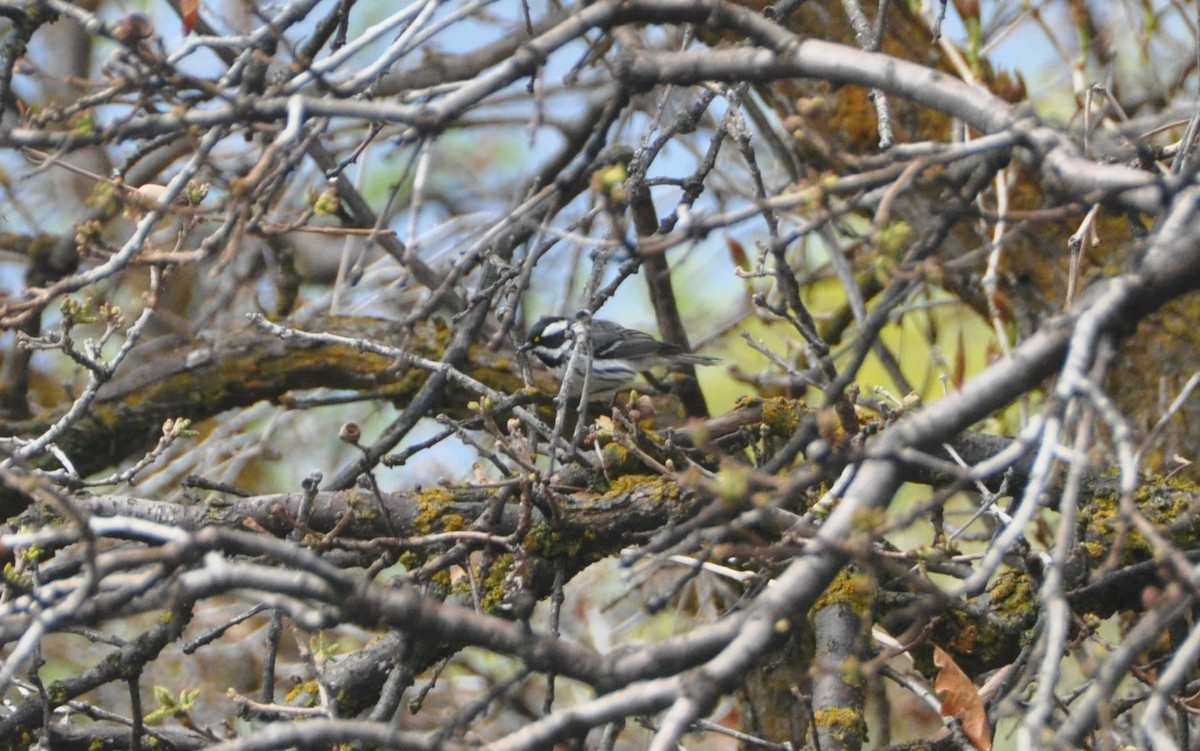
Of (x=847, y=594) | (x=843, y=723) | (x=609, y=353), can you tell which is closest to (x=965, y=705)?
(x=843, y=723)

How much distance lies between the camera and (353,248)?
278 inches

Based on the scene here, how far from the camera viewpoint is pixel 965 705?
124 inches

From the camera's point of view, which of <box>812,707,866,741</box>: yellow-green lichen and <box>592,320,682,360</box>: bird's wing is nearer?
<box>812,707,866,741</box>: yellow-green lichen

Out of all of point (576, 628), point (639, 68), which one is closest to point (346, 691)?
point (639, 68)

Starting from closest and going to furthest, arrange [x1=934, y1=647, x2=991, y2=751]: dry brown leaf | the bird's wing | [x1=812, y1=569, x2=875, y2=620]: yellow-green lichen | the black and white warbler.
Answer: [x1=934, y1=647, x2=991, y2=751]: dry brown leaf
[x1=812, y1=569, x2=875, y2=620]: yellow-green lichen
the black and white warbler
the bird's wing

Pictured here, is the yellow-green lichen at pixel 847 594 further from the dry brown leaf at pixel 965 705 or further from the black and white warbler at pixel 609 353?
the black and white warbler at pixel 609 353

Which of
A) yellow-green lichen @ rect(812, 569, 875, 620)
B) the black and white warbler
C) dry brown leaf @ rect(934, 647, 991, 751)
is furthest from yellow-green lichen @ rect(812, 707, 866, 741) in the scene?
the black and white warbler

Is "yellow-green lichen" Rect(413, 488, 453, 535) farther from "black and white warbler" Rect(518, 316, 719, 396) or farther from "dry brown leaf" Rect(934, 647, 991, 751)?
"black and white warbler" Rect(518, 316, 719, 396)

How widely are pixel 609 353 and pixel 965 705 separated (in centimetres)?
453

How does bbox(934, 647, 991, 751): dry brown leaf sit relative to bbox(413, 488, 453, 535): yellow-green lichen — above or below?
below

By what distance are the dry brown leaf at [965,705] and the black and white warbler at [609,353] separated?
2592mm

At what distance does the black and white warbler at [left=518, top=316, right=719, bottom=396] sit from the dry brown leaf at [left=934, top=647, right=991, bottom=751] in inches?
102

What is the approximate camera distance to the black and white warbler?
604cm

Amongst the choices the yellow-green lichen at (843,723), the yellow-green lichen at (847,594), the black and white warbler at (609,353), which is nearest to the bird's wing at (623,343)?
the black and white warbler at (609,353)
